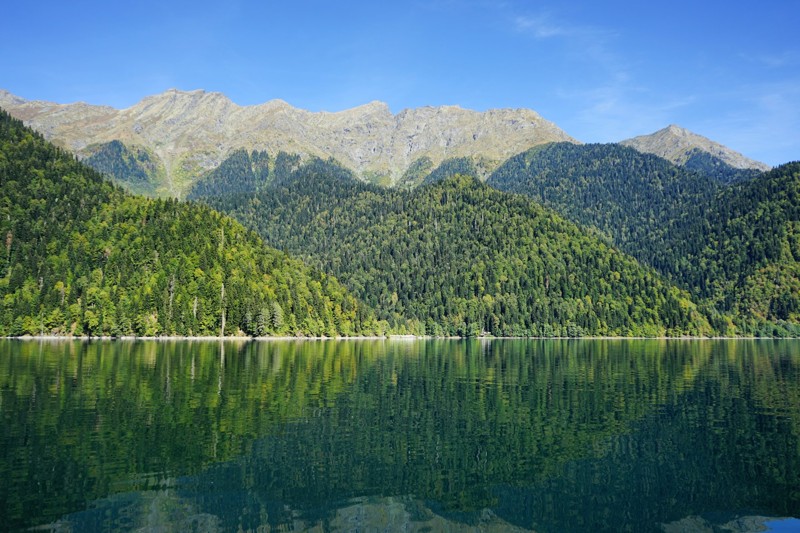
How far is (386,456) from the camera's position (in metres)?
46.3

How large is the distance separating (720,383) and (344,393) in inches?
2442

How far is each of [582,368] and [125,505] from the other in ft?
331

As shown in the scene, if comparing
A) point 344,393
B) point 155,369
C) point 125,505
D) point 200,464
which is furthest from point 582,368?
point 125,505

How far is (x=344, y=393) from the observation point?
7756 cm

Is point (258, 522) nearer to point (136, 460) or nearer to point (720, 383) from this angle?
point (136, 460)

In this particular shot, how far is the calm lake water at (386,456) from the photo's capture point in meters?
34.5

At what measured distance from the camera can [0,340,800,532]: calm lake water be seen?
34.5 metres

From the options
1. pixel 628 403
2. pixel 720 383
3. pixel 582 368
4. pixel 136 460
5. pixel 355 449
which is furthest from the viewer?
pixel 582 368

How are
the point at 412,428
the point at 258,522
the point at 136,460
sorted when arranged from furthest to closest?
1. the point at 412,428
2. the point at 136,460
3. the point at 258,522

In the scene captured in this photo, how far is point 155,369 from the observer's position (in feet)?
320

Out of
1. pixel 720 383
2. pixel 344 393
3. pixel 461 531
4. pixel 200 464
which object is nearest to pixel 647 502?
pixel 461 531

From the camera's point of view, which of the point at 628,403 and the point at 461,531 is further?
the point at 628,403

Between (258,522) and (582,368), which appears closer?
(258,522)

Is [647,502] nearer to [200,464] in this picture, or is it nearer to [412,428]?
[412,428]
